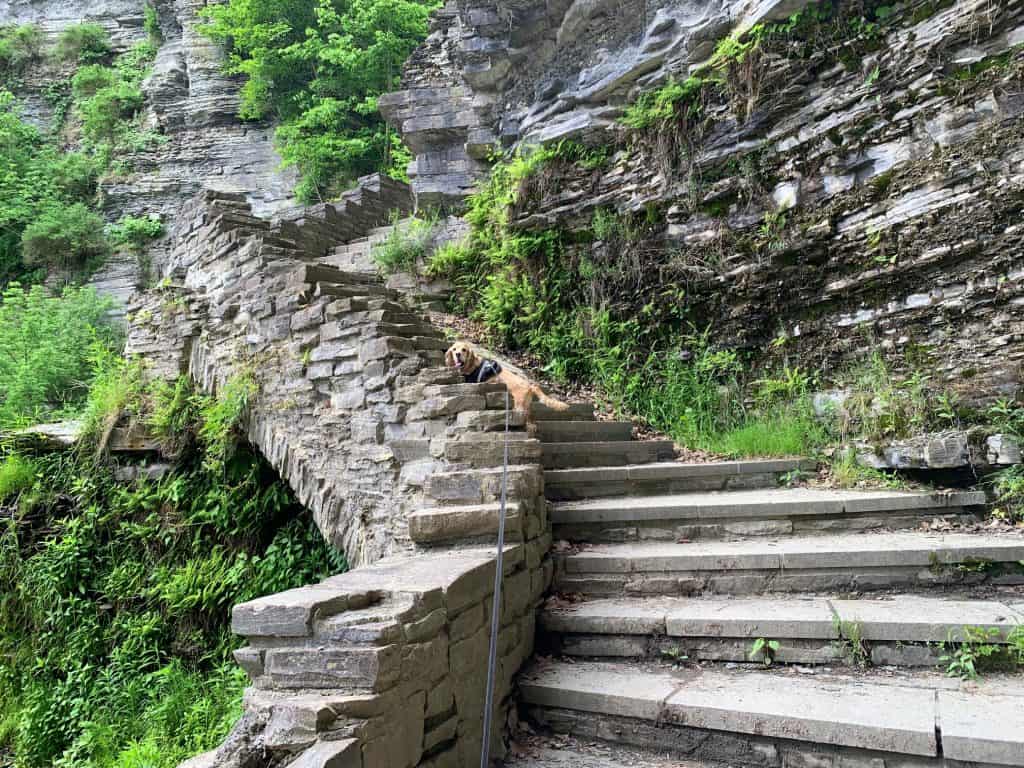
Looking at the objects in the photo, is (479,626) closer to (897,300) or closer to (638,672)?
(638,672)

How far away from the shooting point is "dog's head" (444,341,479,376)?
5.21 meters

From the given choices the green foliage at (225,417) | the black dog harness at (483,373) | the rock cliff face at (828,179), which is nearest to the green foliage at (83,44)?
the rock cliff face at (828,179)

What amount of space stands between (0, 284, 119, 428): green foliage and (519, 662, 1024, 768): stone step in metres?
9.62

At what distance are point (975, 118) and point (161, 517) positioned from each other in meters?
9.55

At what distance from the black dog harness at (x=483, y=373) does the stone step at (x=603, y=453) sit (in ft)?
2.47

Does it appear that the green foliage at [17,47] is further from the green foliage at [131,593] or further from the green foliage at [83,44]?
the green foliage at [131,593]

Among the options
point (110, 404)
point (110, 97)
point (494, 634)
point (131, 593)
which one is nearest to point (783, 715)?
point (494, 634)

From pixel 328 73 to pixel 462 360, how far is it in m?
16.1

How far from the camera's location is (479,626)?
9.02 feet

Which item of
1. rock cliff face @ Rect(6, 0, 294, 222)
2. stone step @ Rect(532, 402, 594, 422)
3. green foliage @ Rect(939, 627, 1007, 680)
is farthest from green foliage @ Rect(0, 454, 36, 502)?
rock cliff face @ Rect(6, 0, 294, 222)

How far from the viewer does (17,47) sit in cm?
2198

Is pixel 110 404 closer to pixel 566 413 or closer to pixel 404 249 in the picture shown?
pixel 404 249

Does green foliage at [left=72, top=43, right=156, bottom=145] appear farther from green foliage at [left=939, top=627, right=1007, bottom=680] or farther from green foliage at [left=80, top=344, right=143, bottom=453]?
green foliage at [left=939, top=627, right=1007, bottom=680]

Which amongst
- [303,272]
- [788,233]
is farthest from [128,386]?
[788,233]
